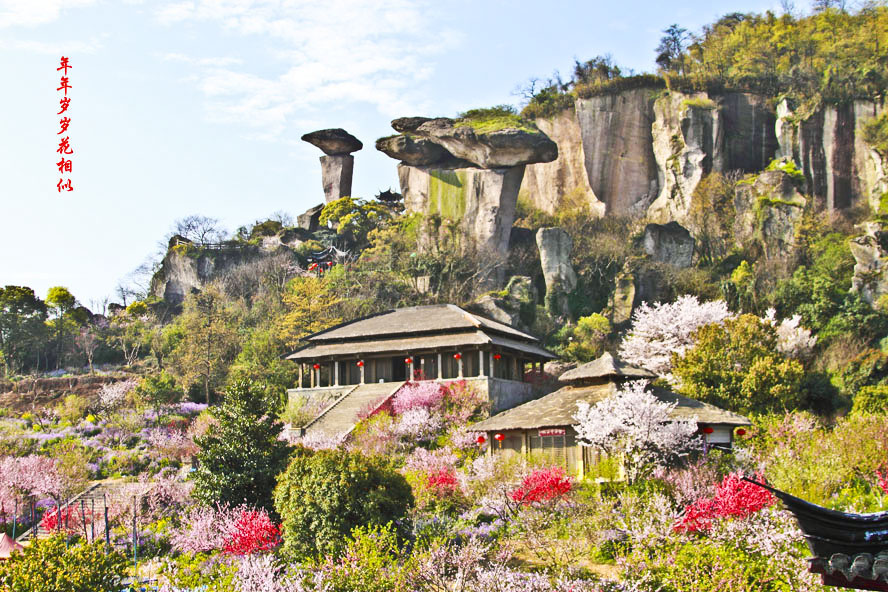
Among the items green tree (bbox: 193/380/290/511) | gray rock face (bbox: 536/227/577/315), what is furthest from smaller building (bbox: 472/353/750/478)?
gray rock face (bbox: 536/227/577/315)

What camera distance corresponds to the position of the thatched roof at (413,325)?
38969 millimetres

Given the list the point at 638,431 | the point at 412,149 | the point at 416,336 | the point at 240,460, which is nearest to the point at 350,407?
the point at 416,336

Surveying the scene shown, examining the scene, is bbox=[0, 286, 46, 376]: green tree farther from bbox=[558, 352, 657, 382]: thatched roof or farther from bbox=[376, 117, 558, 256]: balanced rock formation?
bbox=[558, 352, 657, 382]: thatched roof

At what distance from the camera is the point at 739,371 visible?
3366cm

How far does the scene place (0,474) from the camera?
28422mm

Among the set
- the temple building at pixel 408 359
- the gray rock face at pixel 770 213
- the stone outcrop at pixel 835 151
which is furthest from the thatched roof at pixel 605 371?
the stone outcrop at pixel 835 151

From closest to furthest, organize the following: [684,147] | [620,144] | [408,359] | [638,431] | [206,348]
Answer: [638,431] < [408,359] < [206,348] < [684,147] < [620,144]

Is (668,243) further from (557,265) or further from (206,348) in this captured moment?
(206,348)

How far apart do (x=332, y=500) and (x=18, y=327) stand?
40.3m

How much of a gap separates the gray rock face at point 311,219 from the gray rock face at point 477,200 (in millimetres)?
11687

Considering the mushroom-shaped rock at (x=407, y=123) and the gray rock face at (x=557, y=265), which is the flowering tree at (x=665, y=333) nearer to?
the gray rock face at (x=557, y=265)

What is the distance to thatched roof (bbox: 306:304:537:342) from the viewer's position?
38969 millimetres

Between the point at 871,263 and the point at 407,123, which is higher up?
the point at 407,123

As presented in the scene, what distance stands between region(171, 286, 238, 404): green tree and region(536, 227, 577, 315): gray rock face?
18.6 metres
